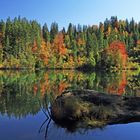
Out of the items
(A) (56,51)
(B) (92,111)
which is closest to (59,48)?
(A) (56,51)

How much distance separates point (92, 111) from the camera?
17719 mm

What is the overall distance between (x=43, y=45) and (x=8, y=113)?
107m

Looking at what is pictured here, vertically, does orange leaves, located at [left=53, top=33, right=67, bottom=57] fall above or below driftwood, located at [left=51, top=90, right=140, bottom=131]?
above

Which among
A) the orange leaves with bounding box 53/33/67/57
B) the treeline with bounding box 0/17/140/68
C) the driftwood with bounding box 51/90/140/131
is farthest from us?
the orange leaves with bounding box 53/33/67/57

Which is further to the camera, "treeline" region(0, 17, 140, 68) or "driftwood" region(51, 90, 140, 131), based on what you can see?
"treeline" region(0, 17, 140, 68)

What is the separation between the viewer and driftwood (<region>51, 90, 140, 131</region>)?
17.2 meters

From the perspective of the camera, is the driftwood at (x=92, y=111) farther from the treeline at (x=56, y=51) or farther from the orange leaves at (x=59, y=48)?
the orange leaves at (x=59, y=48)

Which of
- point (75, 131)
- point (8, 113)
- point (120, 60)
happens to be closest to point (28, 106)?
point (8, 113)

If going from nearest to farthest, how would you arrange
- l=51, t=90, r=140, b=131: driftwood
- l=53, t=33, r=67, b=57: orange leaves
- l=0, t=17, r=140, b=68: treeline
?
1. l=51, t=90, r=140, b=131: driftwood
2. l=0, t=17, r=140, b=68: treeline
3. l=53, t=33, r=67, b=57: orange leaves

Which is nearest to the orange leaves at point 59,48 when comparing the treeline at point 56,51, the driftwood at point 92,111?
the treeline at point 56,51

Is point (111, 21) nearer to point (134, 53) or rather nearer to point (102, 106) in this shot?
point (134, 53)

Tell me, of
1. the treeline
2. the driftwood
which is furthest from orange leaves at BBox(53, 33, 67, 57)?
the driftwood

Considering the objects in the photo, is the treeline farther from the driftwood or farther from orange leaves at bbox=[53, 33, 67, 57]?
the driftwood

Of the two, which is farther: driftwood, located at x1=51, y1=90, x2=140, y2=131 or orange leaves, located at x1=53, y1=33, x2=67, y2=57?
orange leaves, located at x1=53, y1=33, x2=67, y2=57
